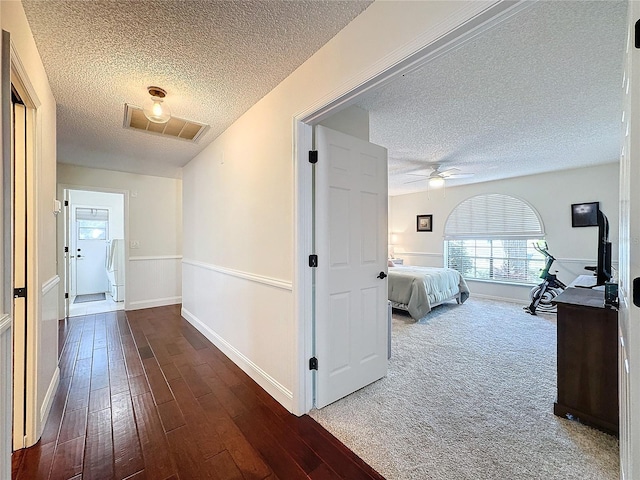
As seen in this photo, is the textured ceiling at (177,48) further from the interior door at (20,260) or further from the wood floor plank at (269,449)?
the wood floor plank at (269,449)

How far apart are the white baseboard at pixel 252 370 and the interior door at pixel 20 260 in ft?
4.55

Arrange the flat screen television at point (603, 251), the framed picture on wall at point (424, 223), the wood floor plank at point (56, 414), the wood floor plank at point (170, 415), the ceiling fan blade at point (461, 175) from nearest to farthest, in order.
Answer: the wood floor plank at point (56, 414) < the wood floor plank at point (170, 415) < the flat screen television at point (603, 251) < the ceiling fan blade at point (461, 175) < the framed picture on wall at point (424, 223)

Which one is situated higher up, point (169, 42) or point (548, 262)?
point (169, 42)

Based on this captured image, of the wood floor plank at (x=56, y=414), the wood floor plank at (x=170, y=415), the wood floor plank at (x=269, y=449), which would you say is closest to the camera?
the wood floor plank at (x=269, y=449)

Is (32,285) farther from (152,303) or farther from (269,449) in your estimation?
(152,303)

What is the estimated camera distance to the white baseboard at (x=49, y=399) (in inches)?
69.7

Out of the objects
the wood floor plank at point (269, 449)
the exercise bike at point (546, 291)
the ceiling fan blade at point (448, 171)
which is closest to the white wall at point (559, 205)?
the exercise bike at point (546, 291)

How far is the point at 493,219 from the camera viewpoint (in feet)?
18.5

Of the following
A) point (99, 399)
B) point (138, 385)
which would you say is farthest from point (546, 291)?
point (99, 399)

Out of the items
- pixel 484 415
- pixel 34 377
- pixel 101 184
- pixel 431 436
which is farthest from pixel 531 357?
pixel 101 184

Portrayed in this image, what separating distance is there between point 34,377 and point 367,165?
101 inches

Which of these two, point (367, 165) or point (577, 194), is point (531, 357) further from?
point (577, 194)

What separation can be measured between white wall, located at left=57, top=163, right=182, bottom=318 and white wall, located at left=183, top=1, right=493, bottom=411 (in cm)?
188

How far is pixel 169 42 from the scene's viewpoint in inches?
65.6
